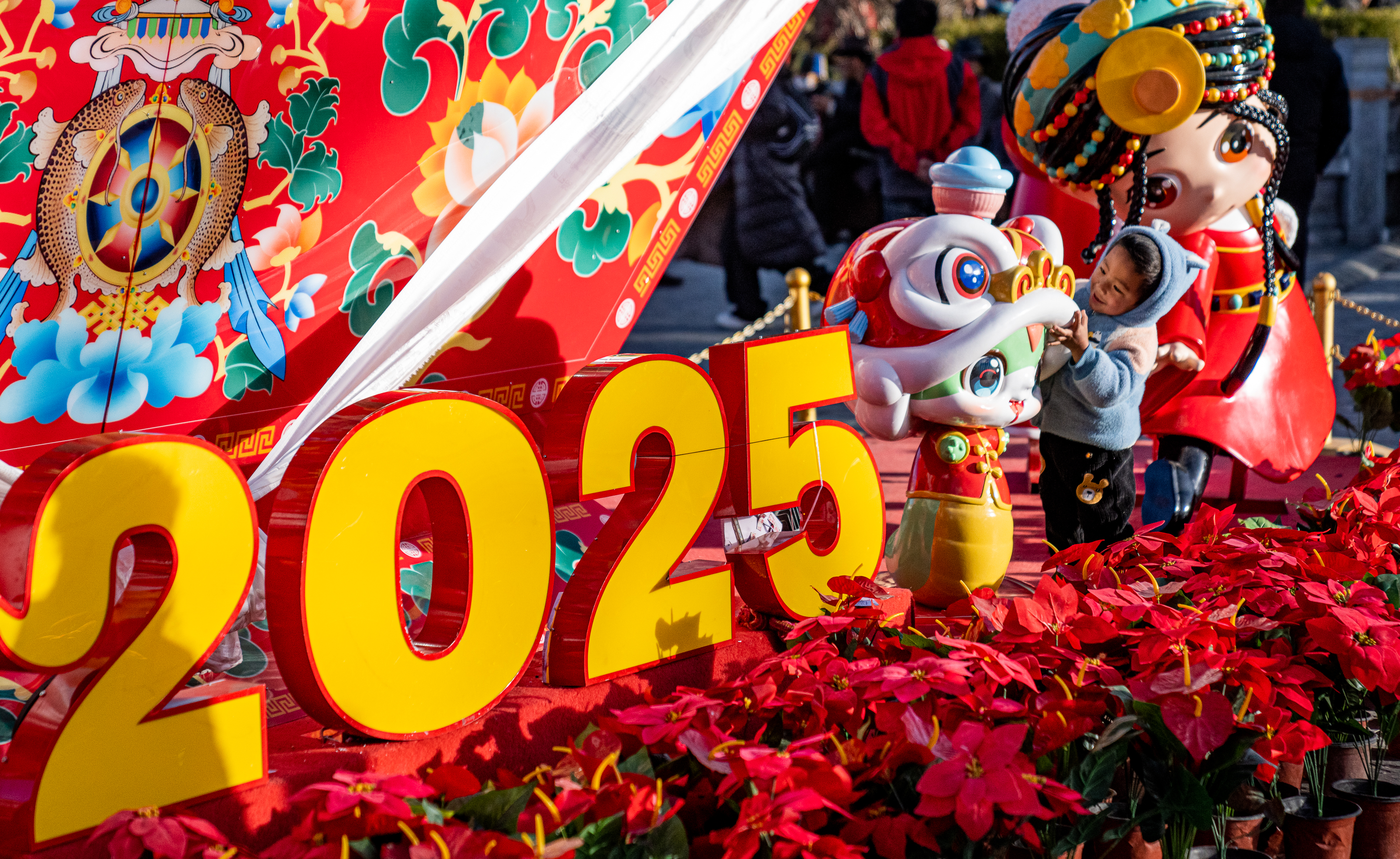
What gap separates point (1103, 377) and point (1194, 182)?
849 millimetres

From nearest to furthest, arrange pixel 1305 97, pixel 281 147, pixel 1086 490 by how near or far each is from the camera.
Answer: pixel 281 147, pixel 1086 490, pixel 1305 97

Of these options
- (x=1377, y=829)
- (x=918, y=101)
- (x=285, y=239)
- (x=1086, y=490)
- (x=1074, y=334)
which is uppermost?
(x=918, y=101)

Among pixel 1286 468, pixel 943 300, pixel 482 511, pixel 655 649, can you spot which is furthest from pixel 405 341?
pixel 1286 468

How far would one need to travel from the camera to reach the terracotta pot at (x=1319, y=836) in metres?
1.83

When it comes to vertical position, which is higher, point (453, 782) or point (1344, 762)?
point (453, 782)

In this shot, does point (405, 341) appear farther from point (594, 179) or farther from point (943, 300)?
point (943, 300)

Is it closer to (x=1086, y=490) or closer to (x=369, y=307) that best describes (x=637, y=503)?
(x=369, y=307)

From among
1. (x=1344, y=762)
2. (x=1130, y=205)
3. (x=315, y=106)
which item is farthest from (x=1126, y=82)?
(x=315, y=106)

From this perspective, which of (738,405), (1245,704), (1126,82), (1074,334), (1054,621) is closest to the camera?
(1245,704)

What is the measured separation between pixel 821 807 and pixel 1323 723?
1.01 m

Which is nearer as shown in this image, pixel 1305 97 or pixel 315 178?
pixel 315 178

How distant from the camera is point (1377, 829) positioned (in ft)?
6.24

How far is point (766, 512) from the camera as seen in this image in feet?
7.74

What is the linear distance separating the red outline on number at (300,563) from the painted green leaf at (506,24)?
94 centimetres
